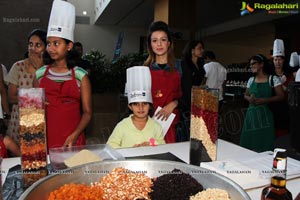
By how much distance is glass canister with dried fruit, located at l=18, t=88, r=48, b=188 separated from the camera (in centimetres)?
82

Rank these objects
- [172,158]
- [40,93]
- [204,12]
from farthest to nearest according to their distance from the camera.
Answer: [204,12]
[172,158]
[40,93]

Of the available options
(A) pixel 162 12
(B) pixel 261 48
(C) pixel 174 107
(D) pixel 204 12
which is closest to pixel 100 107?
(A) pixel 162 12

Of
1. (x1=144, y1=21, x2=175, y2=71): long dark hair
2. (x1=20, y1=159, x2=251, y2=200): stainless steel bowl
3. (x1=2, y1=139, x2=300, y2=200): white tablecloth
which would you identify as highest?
(x1=144, y1=21, x2=175, y2=71): long dark hair

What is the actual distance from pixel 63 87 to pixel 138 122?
0.41 m

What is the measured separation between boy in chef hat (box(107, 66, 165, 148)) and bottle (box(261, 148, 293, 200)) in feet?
2.66

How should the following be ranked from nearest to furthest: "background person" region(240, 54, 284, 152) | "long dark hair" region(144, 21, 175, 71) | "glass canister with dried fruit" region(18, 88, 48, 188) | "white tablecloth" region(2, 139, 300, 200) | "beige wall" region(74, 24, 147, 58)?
"glass canister with dried fruit" region(18, 88, 48, 188), "white tablecloth" region(2, 139, 300, 200), "long dark hair" region(144, 21, 175, 71), "background person" region(240, 54, 284, 152), "beige wall" region(74, 24, 147, 58)

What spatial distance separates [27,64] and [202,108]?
1.52 meters

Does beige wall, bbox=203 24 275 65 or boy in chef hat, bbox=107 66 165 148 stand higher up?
beige wall, bbox=203 24 275 65

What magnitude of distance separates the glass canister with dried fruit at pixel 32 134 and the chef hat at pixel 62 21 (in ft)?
2.21

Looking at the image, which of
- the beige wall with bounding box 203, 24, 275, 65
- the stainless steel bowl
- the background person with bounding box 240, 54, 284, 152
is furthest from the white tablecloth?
the beige wall with bounding box 203, 24, 275, 65

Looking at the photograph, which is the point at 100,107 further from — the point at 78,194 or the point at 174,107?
the point at 78,194

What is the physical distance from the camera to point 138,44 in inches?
387

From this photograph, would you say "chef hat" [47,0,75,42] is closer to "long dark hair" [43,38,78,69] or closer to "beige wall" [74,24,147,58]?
"long dark hair" [43,38,78,69]

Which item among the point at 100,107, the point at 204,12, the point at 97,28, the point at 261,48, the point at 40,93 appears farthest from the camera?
the point at 261,48
